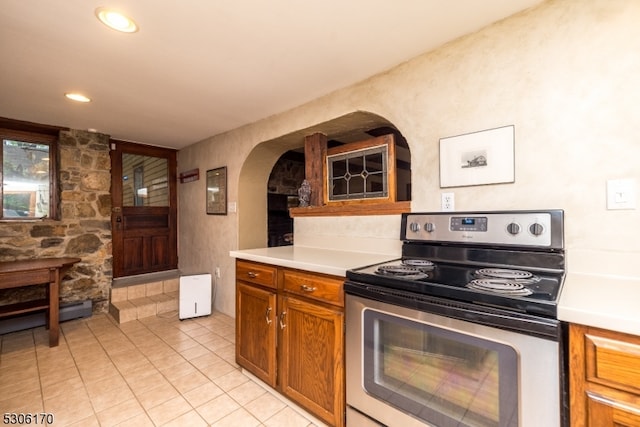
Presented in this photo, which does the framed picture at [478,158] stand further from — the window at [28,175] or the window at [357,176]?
the window at [28,175]

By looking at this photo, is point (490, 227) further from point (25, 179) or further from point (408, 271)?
point (25, 179)

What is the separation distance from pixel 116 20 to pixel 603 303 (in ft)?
7.67

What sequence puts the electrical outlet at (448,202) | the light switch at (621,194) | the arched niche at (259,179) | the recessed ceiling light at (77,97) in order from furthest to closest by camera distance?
the arched niche at (259,179)
the recessed ceiling light at (77,97)
the electrical outlet at (448,202)
the light switch at (621,194)

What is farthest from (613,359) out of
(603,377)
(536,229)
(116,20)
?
(116,20)

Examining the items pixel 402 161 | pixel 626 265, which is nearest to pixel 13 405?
pixel 402 161

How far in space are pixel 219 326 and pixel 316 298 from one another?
202 centimetres

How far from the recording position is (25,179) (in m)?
3.22

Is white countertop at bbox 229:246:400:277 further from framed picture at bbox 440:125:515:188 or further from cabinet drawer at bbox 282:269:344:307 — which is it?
framed picture at bbox 440:125:515:188

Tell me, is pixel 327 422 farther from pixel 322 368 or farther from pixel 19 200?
pixel 19 200

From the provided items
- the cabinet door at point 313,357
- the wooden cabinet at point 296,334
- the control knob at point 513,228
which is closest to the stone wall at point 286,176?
the wooden cabinet at point 296,334

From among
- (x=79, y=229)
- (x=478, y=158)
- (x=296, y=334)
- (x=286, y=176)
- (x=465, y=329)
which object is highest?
(x=286, y=176)

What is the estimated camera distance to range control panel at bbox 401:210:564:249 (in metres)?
1.30

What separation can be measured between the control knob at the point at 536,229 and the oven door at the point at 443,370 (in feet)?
2.02

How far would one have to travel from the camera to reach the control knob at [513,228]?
53.8 inches
